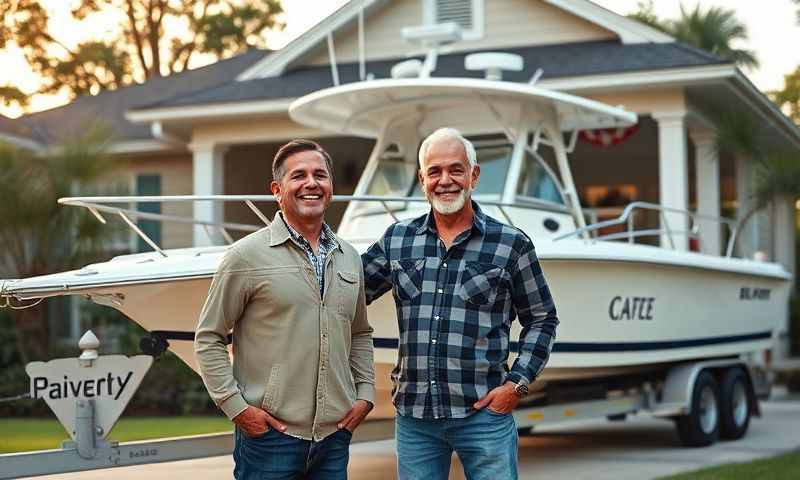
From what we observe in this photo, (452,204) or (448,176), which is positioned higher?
(448,176)

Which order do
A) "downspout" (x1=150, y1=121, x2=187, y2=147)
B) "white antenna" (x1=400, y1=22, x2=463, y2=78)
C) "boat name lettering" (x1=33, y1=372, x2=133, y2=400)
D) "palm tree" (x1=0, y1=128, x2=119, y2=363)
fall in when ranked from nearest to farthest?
1. "boat name lettering" (x1=33, y1=372, x2=133, y2=400)
2. "white antenna" (x1=400, y1=22, x2=463, y2=78)
3. "palm tree" (x1=0, y1=128, x2=119, y2=363)
4. "downspout" (x1=150, y1=121, x2=187, y2=147)

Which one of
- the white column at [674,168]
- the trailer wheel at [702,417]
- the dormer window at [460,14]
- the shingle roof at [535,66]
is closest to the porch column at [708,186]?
the white column at [674,168]

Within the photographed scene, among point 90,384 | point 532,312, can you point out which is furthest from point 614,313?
point 532,312

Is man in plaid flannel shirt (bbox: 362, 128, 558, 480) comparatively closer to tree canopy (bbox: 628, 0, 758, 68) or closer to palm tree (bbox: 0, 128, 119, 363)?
palm tree (bbox: 0, 128, 119, 363)

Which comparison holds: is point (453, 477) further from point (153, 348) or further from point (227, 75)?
point (227, 75)

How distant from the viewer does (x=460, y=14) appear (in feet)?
53.6

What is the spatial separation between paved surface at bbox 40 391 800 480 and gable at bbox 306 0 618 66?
5.42 metres

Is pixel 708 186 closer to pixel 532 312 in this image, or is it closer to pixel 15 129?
pixel 532 312

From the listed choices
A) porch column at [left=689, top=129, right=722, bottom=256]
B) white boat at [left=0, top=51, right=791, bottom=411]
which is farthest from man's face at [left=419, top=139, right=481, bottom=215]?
porch column at [left=689, top=129, right=722, bottom=256]

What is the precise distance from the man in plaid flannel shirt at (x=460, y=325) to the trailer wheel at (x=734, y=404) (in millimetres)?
6881

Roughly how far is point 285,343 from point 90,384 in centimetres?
259

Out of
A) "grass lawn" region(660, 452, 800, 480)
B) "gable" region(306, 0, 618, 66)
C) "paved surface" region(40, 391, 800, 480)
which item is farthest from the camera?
"gable" region(306, 0, 618, 66)

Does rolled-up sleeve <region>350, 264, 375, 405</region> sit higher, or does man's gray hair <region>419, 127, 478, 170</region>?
man's gray hair <region>419, 127, 478, 170</region>

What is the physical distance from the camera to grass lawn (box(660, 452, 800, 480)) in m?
8.30
